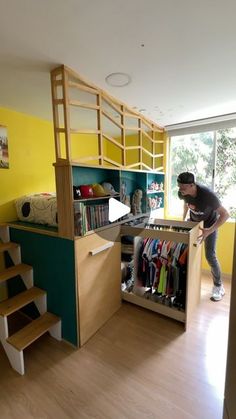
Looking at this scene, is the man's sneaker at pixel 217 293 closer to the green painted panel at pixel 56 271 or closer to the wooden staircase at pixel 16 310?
the green painted panel at pixel 56 271

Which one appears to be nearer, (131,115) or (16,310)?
(16,310)

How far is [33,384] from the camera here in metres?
1.46

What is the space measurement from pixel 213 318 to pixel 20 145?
9.08 feet

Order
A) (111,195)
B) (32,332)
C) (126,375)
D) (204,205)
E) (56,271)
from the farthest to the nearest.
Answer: (204,205) → (111,195) → (56,271) → (32,332) → (126,375)

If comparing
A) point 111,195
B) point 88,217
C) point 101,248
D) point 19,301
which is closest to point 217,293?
point 101,248

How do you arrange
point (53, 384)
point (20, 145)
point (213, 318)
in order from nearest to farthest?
point (53, 384)
point (213, 318)
point (20, 145)

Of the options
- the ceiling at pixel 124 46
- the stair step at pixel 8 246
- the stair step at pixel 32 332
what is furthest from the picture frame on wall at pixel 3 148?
the stair step at pixel 32 332

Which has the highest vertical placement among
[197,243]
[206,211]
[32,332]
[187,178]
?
[187,178]

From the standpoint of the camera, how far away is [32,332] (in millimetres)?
1685

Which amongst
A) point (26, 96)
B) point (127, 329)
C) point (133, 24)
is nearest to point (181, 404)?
point (127, 329)

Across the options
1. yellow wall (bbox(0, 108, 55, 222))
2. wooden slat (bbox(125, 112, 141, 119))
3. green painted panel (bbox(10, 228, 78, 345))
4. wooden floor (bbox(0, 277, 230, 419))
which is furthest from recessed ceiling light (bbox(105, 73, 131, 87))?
wooden floor (bbox(0, 277, 230, 419))

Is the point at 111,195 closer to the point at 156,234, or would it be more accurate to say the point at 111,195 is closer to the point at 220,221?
the point at 156,234

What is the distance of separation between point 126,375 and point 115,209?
1.39 metres

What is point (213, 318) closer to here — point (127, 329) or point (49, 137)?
point (127, 329)
